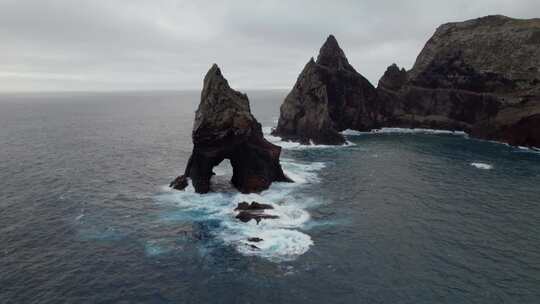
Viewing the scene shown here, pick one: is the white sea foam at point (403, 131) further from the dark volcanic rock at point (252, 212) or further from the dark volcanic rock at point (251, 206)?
the dark volcanic rock at point (252, 212)

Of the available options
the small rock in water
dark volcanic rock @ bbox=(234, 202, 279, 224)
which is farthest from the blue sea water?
dark volcanic rock @ bbox=(234, 202, 279, 224)

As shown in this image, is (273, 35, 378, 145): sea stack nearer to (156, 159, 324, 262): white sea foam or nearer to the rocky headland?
the rocky headland

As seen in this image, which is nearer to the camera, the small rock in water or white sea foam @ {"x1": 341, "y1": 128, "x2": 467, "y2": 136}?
the small rock in water

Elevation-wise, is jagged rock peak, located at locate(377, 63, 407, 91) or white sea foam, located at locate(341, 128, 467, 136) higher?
jagged rock peak, located at locate(377, 63, 407, 91)

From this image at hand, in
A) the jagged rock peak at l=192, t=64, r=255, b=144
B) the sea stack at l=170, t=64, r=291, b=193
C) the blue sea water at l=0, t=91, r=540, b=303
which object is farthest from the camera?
the sea stack at l=170, t=64, r=291, b=193

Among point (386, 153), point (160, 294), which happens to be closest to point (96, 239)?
point (160, 294)

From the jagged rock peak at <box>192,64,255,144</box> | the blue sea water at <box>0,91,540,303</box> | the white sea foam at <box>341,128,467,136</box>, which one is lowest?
the blue sea water at <box>0,91,540,303</box>

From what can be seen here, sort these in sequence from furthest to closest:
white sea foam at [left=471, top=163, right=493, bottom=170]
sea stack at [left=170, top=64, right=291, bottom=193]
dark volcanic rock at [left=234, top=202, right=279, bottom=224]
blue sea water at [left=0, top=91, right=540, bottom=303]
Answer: white sea foam at [left=471, top=163, right=493, bottom=170] → sea stack at [left=170, top=64, right=291, bottom=193] → dark volcanic rock at [left=234, top=202, right=279, bottom=224] → blue sea water at [left=0, top=91, right=540, bottom=303]
